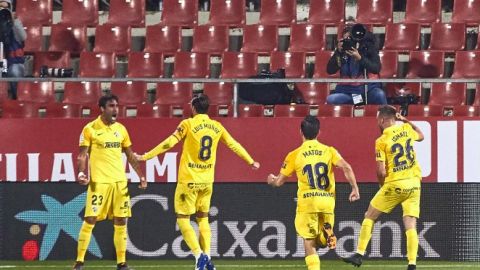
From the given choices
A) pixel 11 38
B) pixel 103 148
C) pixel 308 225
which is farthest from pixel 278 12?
pixel 308 225

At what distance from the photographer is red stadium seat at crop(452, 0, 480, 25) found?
1991cm

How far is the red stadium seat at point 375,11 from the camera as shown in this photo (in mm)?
20156

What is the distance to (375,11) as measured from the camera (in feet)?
66.5

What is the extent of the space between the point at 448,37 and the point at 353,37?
252 cm

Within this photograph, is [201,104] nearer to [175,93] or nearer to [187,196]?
[187,196]

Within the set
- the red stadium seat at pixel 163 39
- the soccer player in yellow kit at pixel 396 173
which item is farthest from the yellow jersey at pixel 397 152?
the red stadium seat at pixel 163 39

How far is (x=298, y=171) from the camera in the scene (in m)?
12.7

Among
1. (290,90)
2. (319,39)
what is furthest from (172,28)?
(290,90)

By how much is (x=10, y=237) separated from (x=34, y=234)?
12.7 inches

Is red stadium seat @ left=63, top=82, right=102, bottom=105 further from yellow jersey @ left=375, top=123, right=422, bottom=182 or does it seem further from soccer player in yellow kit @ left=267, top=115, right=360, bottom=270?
soccer player in yellow kit @ left=267, top=115, right=360, bottom=270

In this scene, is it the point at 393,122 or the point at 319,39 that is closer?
the point at 393,122

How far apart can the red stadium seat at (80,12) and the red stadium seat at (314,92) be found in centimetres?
531

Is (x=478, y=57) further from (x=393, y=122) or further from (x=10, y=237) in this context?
(x=10, y=237)

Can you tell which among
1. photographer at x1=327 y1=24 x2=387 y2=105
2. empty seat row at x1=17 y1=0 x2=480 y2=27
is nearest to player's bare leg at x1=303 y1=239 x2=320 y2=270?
photographer at x1=327 y1=24 x2=387 y2=105
